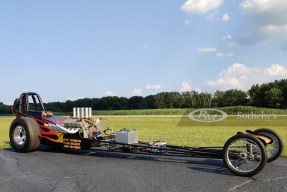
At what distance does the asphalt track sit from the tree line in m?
51.8

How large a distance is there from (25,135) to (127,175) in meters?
4.62

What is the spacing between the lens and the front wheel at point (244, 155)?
710cm

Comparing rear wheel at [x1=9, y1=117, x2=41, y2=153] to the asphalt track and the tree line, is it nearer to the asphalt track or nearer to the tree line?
the asphalt track

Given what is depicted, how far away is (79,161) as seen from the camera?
363 inches

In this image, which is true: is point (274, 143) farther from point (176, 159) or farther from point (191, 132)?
point (191, 132)

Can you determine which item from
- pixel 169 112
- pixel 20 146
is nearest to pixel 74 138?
pixel 20 146

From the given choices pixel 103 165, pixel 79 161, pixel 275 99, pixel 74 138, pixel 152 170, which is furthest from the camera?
pixel 275 99

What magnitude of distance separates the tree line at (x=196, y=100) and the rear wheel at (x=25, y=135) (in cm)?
4946

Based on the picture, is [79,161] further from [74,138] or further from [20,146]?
[20,146]

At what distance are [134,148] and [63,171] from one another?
2.06 meters

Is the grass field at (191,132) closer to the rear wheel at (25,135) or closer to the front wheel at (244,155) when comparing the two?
the rear wheel at (25,135)

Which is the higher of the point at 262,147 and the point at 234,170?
the point at 262,147

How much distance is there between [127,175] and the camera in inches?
292

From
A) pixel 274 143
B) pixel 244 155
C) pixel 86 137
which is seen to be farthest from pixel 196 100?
pixel 244 155
